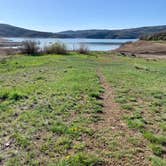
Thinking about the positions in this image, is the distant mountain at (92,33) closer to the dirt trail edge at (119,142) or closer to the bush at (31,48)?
the bush at (31,48)

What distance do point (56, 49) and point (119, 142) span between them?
24326 millimetres

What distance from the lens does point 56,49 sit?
1118 inches

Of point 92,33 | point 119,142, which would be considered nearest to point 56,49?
point 119,142

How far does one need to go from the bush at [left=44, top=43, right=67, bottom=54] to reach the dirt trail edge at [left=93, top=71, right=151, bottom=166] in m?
22.2

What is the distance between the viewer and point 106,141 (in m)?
4.73

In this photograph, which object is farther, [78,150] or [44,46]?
[44,46]

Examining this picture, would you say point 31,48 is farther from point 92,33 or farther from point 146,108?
point 92,33

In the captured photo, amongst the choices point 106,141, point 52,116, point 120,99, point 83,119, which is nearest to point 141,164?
point 106,141

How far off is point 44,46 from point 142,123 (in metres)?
24.3

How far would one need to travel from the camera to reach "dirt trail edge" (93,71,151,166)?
4125 mm

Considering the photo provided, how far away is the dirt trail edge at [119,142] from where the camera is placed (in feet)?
13.5

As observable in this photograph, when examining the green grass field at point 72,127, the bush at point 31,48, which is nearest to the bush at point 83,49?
the bush at point 31,48

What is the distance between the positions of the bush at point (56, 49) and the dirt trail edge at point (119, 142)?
22.2m

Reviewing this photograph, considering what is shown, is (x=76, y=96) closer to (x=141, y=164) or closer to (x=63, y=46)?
(x=141, y=164)
